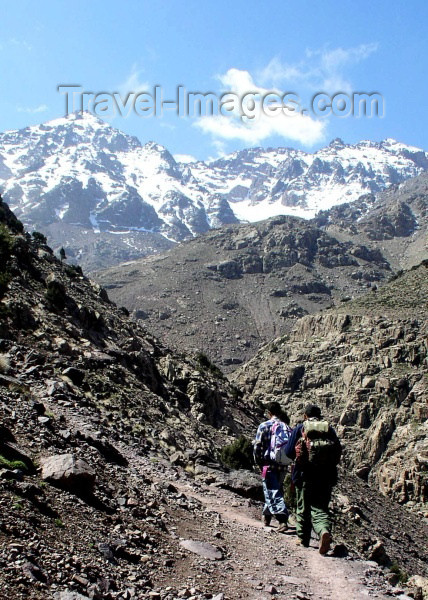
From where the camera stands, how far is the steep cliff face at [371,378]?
47031mm

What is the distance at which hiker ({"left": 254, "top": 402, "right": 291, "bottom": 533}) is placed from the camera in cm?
966

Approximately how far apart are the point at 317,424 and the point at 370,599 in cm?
243

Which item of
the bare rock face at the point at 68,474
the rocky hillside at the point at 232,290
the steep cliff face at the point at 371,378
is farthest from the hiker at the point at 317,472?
the rocky hillside at the point at 232,290

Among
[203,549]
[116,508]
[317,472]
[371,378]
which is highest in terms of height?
[317,472]

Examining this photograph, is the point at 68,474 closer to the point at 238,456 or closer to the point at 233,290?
the point at 238,456

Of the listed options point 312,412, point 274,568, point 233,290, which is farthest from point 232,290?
point 274,568

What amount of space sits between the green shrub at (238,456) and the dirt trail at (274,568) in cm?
1051

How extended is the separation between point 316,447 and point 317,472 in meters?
0.41

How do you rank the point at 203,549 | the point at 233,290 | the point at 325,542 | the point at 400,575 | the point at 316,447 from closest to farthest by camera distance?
the point at 203,549 < the point at 316,447 < the point at 325,542 < the point at 400,575 < the point at 233,290

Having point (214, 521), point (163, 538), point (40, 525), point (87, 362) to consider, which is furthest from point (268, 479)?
point (87, 362)

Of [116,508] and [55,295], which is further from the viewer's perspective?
[55,295]

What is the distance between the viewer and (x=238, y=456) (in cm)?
2141

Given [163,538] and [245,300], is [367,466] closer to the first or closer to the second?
[163,538]

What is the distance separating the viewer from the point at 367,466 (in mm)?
50531
